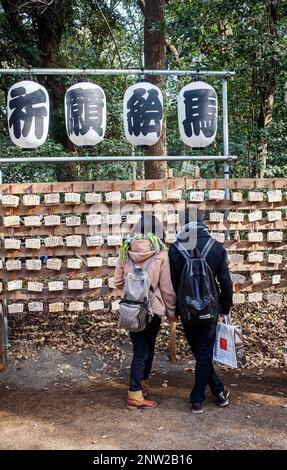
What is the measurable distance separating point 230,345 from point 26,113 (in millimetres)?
3575

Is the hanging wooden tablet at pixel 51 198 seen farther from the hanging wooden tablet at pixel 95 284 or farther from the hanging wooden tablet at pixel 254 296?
the hanging wooden tablet at pixel 254 296

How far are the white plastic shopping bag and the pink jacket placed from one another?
57 centimetres

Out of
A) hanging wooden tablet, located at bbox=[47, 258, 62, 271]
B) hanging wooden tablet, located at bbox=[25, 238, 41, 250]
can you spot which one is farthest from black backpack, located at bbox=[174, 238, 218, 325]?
hanging wooden tablet, located at bbox=[25, 238, 41, 250]

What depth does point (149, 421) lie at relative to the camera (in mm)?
4172

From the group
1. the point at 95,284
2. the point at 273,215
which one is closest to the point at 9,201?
the point at 95,284

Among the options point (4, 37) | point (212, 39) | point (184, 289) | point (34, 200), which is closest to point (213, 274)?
point (184, 289)

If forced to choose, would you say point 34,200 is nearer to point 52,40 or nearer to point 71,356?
point 71,356

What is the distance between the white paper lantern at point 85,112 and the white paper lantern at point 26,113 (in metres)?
0.37

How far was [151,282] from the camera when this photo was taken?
169 inches

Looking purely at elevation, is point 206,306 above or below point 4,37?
below

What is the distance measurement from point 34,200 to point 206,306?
263 cm

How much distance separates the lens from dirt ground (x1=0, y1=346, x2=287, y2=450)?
3.84 m

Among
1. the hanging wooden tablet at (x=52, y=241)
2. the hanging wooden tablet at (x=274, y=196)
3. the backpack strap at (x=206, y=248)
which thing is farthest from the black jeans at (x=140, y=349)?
the hanging wooden tablet at (x=274, y=196)

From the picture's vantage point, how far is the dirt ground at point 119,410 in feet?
12.6
